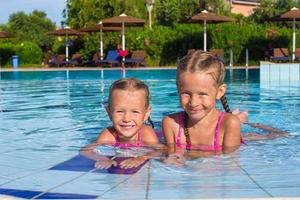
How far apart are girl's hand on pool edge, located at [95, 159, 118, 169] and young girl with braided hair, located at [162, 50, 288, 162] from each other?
54 centimetres

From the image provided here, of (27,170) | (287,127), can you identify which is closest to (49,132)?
(27,170)

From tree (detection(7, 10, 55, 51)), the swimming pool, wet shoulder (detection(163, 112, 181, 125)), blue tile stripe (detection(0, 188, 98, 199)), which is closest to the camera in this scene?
blue tile stripe (detection(0, 188, 98, 199))

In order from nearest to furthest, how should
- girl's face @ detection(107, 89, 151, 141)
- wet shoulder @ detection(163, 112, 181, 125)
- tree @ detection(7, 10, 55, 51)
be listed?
girl's face @ detection(107, 89, 151, 141)
wet shoulder @ detection(163, 112, 181, 125)
tree @ detection(7, 10, 55, 51)

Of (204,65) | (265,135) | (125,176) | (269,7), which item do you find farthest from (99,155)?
(269,7)

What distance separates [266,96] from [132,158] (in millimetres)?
7061

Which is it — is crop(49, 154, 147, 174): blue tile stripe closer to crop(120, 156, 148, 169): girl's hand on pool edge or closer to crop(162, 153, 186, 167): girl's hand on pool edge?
crop(120, 156, 148, 169): girl's hand on pool edge

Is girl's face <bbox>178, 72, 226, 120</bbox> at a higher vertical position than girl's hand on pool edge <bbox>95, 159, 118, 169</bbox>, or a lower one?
higher

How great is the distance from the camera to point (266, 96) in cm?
1015

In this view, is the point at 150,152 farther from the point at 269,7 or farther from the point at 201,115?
the point at 269,7

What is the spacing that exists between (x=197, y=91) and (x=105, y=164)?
766 mm

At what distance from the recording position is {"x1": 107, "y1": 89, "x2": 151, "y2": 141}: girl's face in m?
3.62

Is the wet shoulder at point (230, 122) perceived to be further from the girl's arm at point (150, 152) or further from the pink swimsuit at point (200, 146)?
the girl's arm at point (150, 152)

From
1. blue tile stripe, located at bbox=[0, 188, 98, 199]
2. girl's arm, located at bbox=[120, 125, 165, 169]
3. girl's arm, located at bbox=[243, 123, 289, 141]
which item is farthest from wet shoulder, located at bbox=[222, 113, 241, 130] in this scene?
blue tile stripe, located at bbox=[0, 188, 98, 199]

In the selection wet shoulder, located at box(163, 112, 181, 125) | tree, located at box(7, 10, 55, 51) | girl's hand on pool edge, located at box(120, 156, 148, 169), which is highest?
tree, located at box(7, 10, 55, 51)
